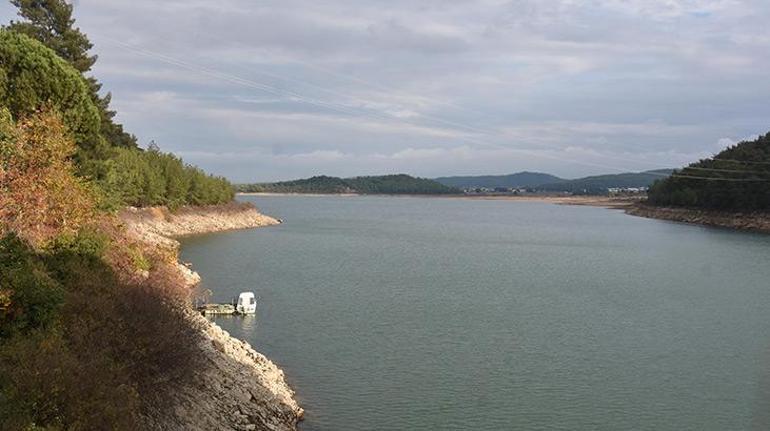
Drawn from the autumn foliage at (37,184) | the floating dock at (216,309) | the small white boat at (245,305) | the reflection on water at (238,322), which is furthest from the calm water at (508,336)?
the autumn foliage at (37,184)

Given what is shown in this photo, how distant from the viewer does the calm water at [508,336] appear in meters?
23.0

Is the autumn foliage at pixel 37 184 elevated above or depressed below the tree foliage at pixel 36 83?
below

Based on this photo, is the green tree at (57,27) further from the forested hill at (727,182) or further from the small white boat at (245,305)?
the forested hill at (727,182)

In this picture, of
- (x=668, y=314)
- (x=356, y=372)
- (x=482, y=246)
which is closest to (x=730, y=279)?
(x=668, y=314)

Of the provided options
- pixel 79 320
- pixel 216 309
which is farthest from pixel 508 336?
pixel 79 320

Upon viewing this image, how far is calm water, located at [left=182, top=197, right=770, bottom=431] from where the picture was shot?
2300 centimetres

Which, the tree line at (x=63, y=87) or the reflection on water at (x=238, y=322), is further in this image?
the reflection on water at (x=238, y=322)

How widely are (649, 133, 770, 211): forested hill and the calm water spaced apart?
60.6 metres

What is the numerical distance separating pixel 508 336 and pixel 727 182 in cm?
11364

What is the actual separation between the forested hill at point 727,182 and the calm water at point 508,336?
6065 cm

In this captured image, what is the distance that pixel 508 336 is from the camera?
33.1 metres

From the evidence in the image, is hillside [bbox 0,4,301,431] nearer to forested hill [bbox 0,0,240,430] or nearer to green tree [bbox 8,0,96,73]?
forested hill [bbox 0,0,240,430]

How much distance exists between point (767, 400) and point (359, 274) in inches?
1309

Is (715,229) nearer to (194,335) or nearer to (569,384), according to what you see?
(569,384)
